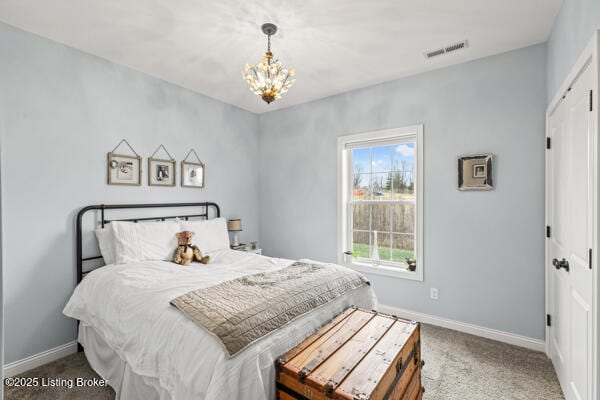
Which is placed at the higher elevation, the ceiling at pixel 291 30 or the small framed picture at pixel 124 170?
the ceiling at pixel 291 30

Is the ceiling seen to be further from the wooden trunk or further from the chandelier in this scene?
the wooden trunk

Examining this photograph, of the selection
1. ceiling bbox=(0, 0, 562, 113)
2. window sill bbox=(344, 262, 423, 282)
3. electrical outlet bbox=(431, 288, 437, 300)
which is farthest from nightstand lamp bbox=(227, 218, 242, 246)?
electrical outlet bbox=(431, 288, 437, 300)

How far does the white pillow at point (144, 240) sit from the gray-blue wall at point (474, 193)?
6.33 ft

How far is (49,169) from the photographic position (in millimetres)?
2615

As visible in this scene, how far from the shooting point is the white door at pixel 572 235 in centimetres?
165

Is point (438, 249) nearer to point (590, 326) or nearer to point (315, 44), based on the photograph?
point (590, 326)

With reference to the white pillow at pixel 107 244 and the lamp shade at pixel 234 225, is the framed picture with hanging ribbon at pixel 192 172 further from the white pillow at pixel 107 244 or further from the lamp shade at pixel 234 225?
the white pillow at pixel 107 244

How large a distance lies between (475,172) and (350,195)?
57.5 inches

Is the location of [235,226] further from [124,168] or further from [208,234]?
[124,168]

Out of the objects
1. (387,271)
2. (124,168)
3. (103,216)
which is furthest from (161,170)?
(387,271)

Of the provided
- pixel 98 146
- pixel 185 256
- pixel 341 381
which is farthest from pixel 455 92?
pixel 98 146

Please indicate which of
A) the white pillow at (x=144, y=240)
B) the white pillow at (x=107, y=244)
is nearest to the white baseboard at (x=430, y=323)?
the white pillow at (x=107, y=244)

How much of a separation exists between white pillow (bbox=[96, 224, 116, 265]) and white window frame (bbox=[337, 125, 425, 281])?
247cm

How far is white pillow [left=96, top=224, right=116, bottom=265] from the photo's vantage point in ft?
9.08
